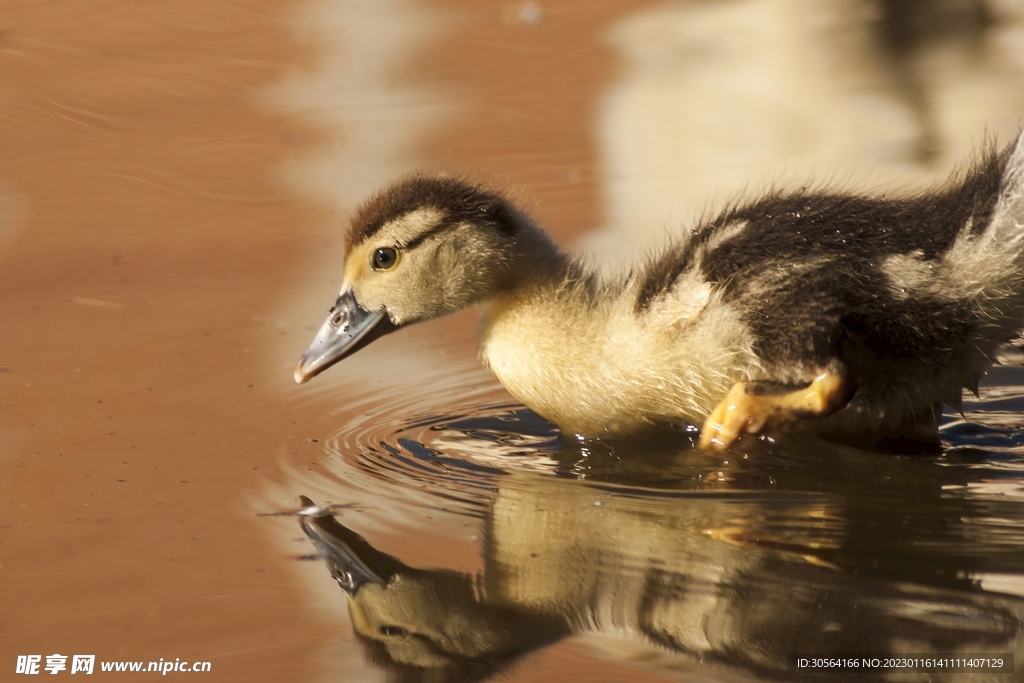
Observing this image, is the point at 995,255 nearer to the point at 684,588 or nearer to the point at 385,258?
the point at 684,588

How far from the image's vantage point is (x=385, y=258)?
373 centimetres

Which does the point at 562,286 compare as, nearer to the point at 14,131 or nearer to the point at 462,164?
the point at 462,164

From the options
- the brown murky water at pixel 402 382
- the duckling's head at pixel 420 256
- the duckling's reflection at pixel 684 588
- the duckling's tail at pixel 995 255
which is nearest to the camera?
the duckling's reflection at pixel 684 588

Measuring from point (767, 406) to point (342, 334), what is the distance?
1256 mm

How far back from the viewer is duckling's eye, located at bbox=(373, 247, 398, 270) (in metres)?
3.72

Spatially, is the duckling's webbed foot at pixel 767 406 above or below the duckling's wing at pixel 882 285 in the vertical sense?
below

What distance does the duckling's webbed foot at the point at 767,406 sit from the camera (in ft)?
10.7

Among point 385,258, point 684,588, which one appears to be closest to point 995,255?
point 684,588

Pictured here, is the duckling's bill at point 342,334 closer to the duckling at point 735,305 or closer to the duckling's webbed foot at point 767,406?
the duckling at point 735,305

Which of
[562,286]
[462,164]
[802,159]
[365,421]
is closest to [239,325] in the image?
[365,421]

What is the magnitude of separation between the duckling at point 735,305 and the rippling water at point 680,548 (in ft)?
0.48

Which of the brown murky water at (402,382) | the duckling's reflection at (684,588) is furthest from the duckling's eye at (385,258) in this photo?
the duckling's reflection at (684,588)

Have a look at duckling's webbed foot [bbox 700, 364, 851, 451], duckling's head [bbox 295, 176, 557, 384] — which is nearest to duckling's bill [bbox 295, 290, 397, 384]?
duckling's head [bbox 295, 176, 557, 384]

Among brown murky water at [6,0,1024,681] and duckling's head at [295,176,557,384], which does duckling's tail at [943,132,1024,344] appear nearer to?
brown murky water at [6,0,1024,681]
